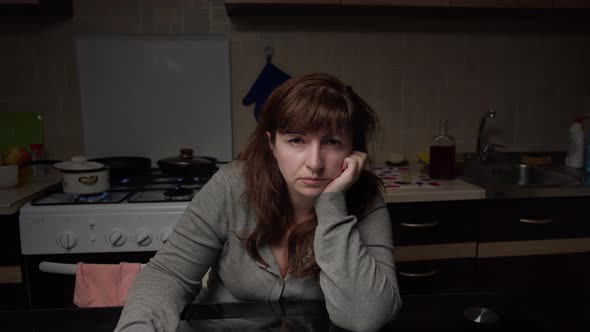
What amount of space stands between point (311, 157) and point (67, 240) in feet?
3.50

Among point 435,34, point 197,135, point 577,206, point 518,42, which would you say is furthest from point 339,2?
point 577,206

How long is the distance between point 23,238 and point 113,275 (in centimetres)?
62

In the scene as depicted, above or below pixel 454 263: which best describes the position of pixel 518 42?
above

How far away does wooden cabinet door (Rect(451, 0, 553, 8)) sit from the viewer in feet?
6.23

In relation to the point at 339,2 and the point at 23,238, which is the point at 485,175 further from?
the point at 23,238

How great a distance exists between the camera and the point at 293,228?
1.07 m

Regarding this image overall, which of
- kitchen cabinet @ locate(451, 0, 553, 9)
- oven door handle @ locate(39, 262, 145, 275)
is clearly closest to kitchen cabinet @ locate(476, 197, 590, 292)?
kitchen cabinet @ locate(451, 0, 553, 9)

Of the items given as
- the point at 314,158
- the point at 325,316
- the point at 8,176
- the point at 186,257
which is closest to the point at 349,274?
the point at 325,316

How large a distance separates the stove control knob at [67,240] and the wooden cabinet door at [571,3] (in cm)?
213

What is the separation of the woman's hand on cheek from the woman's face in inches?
0.6

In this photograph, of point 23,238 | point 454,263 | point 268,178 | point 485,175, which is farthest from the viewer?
point 485,175

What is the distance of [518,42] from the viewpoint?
2307 mm

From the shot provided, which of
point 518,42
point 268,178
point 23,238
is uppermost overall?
point 518,42

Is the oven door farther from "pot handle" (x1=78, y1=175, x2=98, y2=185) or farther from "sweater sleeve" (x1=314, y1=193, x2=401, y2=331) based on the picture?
"sweater sleeve" (x1=314, y1=193, x2=401, y2=331)
